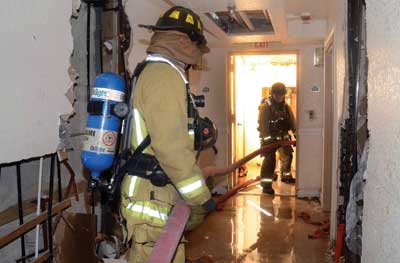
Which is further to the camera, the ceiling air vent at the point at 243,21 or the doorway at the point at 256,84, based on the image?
the doorway at the point at 256,84

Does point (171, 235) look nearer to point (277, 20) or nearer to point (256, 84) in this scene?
point (277, 20)

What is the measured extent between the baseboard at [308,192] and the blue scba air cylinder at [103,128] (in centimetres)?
422

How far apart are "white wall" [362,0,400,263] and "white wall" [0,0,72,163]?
1.46m

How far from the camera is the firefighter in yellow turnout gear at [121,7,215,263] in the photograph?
173cm

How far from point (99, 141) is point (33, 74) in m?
0.46

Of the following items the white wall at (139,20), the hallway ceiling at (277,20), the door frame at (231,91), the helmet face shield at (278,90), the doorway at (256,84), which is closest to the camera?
the white wall at (139,20)

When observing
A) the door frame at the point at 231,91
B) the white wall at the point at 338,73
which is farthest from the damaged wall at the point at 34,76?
→ the door frame at the point at 231,91

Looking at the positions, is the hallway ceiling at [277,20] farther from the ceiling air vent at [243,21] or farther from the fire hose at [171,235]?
the fire hose at [171,235]

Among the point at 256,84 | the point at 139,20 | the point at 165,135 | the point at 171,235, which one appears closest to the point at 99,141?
the point at 165,135

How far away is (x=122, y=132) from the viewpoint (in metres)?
1.91

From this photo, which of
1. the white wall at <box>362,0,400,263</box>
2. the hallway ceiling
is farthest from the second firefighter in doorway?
the white wall at <box>362,0,400,263</box>

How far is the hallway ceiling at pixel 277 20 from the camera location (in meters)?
3.38

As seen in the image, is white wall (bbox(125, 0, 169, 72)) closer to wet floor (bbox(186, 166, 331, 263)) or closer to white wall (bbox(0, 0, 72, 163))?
white wall (bbox(0, 0, 72, 163))

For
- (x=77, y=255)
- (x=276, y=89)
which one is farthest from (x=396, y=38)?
(x=276, y=89)
